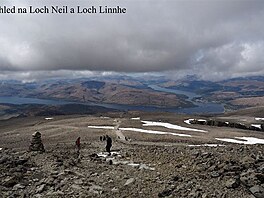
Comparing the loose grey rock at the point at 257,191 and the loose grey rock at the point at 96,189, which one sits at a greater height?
the loose grey rock at the point at 257,191

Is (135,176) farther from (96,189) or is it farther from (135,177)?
(96,189)

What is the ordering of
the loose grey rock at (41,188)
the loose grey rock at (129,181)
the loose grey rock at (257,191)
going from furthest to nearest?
1. the loose grey rock at (129,181)
2. the loose grey rock at (41,188)
3. the loose grey rock at (257,191)

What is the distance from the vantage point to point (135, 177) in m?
20.8

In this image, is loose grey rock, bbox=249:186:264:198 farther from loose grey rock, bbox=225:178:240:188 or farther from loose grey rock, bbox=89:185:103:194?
loose grey rock, bbox=89:185:103:194

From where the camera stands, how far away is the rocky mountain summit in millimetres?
16578

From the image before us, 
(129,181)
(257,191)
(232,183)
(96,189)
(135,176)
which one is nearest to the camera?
(257,191)

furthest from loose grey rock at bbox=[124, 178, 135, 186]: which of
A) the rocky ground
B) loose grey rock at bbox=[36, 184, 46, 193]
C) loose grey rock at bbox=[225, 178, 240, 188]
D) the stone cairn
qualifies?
the stone cairn

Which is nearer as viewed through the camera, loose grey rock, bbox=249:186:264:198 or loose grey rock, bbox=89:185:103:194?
loose grey rock, bbox=249:186:264:198

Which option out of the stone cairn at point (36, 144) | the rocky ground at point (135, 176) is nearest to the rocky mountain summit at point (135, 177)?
the rocky ground at point (135, 176)

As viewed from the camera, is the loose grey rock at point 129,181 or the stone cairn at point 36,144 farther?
the stone cairn at point 36,144

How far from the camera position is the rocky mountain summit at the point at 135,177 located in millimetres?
16578

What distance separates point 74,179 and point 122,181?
2.97 meters

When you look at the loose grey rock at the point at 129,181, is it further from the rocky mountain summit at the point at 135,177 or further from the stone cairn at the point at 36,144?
the stone cairn at the point at 36,144

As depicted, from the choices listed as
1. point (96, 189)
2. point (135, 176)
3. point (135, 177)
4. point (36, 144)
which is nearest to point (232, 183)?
point (135, 177)
